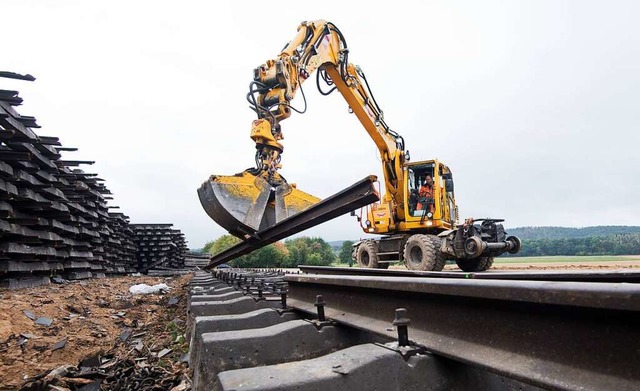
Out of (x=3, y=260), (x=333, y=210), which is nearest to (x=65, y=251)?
(x=3, y=260)

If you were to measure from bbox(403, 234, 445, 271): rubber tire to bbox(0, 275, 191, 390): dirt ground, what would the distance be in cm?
550

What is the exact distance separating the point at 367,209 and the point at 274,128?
20.3 feet

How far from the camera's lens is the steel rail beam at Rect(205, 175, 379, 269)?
3936mm

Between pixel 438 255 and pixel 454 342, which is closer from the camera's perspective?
pixel 454 342

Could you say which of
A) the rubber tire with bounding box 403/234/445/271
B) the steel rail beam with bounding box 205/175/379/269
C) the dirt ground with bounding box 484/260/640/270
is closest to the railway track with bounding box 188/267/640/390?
the steel rail beam with bounding box 205/175/379/269

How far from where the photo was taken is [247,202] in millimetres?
5617

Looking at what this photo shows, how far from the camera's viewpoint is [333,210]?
175 inches

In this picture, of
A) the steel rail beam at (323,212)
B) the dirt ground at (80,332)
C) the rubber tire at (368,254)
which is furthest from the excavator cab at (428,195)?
the dirt ground at (80,332)

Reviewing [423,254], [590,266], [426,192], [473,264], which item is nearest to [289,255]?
[590,266]

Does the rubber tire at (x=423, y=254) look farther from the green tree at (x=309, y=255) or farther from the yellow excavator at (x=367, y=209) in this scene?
the green tree at (x=309, y=255)

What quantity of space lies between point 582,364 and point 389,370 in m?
0.59

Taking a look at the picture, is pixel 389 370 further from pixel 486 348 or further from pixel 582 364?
pixel 582 364

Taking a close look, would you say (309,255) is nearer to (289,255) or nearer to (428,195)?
(289,255)

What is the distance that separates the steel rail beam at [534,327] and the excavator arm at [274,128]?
3754 millimetres
